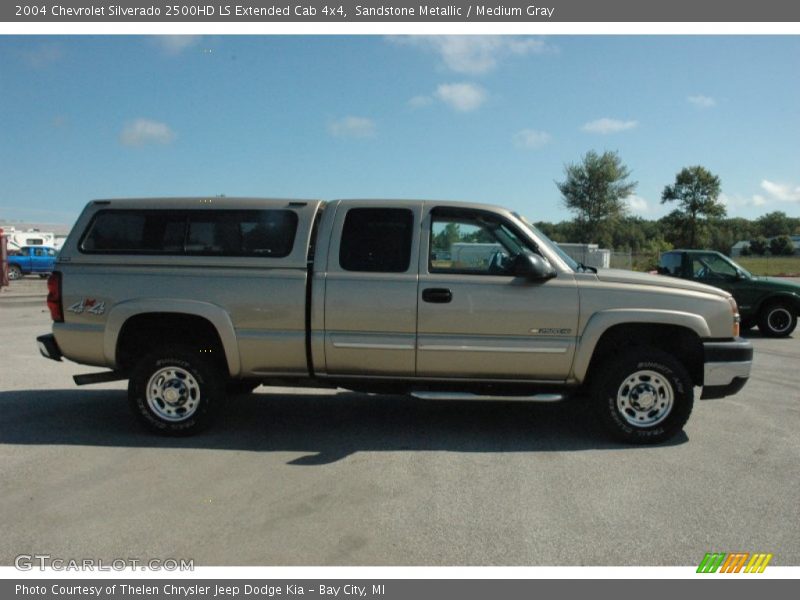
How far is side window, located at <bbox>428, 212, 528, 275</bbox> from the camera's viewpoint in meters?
5.15

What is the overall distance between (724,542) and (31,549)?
12.6 feet

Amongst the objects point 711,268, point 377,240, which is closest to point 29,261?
point 711,268

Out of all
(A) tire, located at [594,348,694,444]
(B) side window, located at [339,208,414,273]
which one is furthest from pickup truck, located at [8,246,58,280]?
(A) tire, located at [594,348,694,444]

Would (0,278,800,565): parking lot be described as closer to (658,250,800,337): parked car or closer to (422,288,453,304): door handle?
(422,288,453,304): door handle

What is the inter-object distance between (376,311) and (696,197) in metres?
55.8

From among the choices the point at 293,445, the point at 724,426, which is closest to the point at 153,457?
the point at 293,445

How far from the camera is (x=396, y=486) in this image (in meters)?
4.25

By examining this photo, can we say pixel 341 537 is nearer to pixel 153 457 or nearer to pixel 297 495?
pixel 297 495

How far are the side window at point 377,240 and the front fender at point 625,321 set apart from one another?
5.16 ft

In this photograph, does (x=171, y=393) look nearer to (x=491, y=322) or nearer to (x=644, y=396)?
(x=491, y=322)

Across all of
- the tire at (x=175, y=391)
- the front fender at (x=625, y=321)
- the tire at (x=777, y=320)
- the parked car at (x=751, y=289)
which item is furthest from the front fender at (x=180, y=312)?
the tire at (x=777, y=320)

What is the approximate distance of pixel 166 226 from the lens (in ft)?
17.7

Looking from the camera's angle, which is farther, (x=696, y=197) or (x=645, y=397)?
(x=696, y=197)

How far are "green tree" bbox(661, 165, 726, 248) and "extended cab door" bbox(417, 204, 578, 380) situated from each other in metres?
53.2
